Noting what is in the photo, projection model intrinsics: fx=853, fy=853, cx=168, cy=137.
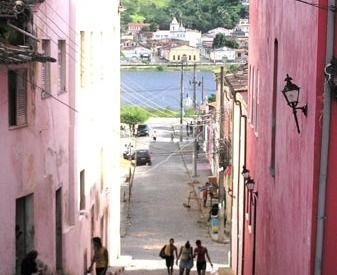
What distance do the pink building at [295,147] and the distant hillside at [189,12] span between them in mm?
83489

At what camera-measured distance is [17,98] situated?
49.5 ft

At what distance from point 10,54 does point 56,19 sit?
17.1 ft

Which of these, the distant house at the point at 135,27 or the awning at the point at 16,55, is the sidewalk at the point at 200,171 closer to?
the awning at the point at 16,55

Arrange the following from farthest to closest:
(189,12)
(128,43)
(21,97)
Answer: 1. (189,12)
2. (128,43)
3. (21,97)

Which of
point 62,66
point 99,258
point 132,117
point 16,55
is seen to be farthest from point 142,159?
point 16,55

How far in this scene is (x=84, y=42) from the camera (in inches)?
870

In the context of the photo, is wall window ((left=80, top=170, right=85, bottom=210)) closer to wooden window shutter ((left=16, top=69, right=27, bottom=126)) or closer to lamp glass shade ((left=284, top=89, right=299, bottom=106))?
wooden window shutter ((left=16, top=69, right=27, bottom=126))

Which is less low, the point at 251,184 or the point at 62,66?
the point at 62,66

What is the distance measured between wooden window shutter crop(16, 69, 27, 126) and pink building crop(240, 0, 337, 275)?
14.9ft

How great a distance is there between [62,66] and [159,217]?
25.1 meters

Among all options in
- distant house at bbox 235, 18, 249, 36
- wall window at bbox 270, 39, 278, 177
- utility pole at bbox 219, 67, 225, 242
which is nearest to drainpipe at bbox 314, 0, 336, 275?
wall window at bbox 270, 39, 278, 177

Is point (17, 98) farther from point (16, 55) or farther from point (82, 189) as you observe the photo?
point (82, 189)

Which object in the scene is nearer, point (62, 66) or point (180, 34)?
point (62, 66)

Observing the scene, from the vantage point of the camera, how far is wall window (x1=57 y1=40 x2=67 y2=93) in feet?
61.6
